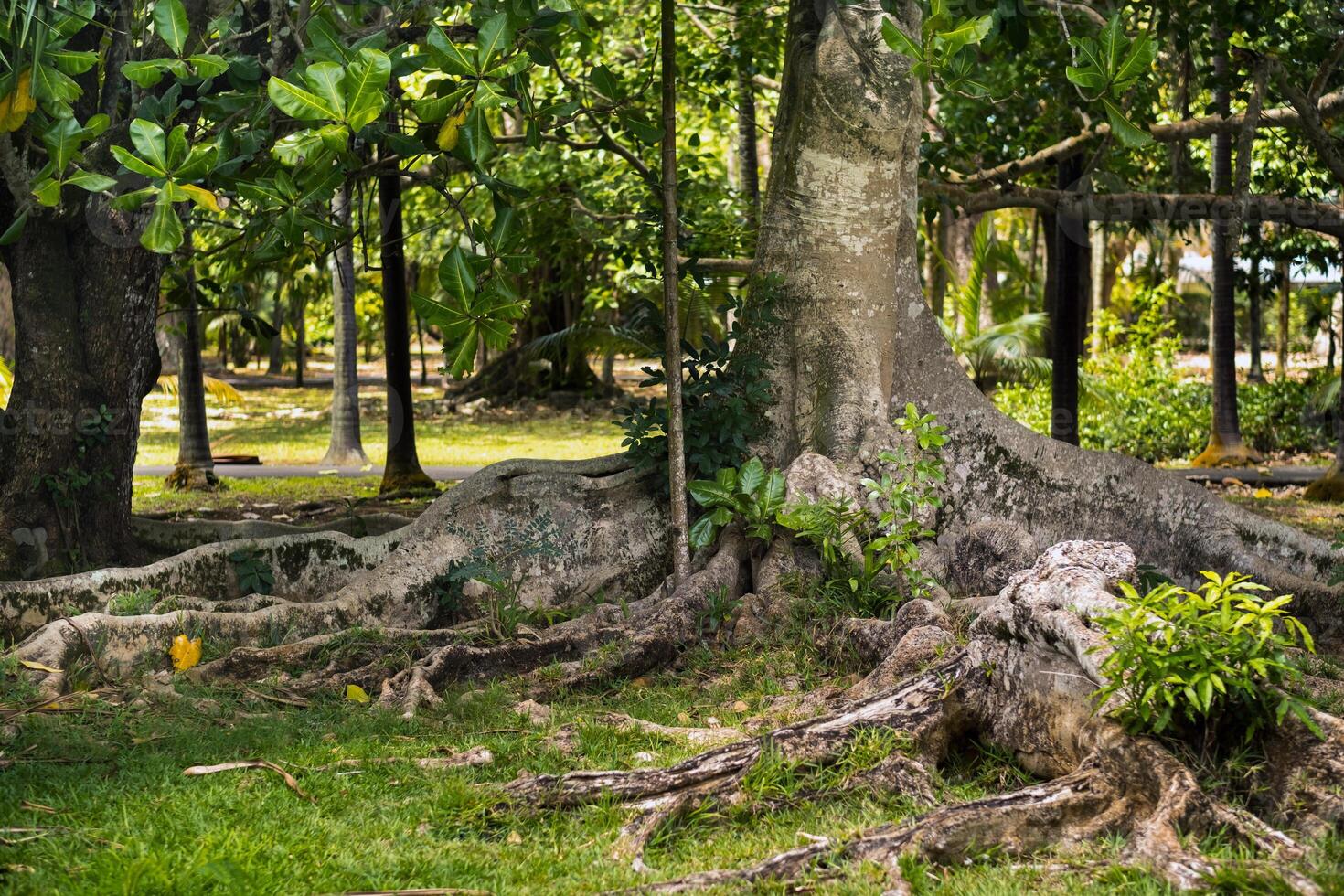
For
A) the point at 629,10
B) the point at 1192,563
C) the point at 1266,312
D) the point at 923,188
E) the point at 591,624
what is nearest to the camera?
the point at 591,624

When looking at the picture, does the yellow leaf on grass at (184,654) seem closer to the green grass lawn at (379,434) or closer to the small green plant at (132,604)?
the small green plant at (132,604)

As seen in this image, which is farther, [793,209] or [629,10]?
[629,10]

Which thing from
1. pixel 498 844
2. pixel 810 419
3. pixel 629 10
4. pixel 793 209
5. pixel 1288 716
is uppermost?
pixel 629 10

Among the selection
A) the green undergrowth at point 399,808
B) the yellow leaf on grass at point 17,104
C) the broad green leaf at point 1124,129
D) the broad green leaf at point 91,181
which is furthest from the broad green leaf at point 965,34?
the yellow leaf on grass at point 17,104

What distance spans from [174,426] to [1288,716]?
2082 centimetres

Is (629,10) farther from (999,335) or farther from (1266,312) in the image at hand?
(1266,312)

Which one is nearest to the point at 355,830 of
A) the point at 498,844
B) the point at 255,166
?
the point at 498,844

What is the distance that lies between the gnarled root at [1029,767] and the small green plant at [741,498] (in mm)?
1773

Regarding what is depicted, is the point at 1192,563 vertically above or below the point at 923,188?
below

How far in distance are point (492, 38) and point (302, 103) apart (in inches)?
30.7

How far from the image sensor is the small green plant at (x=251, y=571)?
7078 millimetres

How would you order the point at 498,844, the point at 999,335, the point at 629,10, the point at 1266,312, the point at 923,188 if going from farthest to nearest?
the point at 1266,312
the point at 999,335
the point at 629,10
the point at 923,188
the point at 498,844

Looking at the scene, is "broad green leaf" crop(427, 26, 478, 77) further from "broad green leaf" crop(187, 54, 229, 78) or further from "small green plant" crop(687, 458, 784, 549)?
"small green plant" crop(687, 458, 784, 549)

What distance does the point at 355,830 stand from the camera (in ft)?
13.3
